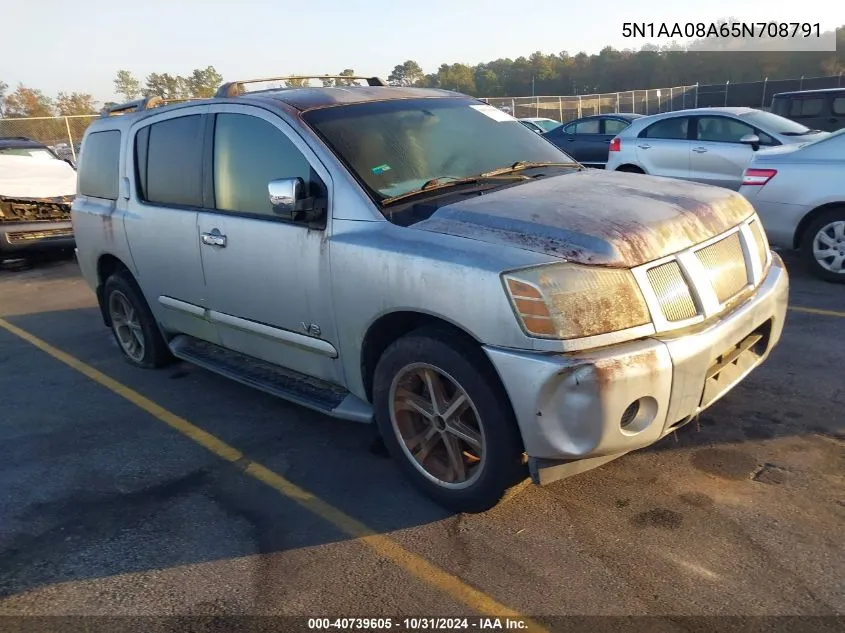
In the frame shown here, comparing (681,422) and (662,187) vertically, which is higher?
(662,187)

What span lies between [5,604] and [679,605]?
263 cm

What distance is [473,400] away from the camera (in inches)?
110

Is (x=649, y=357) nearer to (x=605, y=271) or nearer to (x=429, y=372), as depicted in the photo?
(x=605, y=271)

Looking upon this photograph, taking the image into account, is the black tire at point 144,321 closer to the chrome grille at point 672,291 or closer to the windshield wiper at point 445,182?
the windshield wiper at point 445,182

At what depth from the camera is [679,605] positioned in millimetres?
2467

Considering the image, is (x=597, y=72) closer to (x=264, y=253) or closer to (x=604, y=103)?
(x=604, y=103)

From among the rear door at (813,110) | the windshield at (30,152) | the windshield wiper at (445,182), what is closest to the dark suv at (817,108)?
the rear door at (813,110)

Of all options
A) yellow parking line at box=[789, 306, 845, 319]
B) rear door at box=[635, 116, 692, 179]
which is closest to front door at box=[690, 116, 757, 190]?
rear door at box=[635, 116, 692, 179]

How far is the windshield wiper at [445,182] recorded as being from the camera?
131 inches

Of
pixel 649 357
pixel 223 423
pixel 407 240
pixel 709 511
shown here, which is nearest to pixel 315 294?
pixel 407 240

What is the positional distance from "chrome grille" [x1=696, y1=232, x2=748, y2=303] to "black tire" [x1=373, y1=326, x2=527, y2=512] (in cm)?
108

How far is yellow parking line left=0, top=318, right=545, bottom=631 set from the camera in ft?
8.49

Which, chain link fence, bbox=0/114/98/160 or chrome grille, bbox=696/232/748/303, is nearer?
chrome grille, bbox=696/232/748/303

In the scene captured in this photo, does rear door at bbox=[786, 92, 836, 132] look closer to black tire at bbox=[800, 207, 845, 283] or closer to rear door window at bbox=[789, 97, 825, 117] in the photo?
rear door window at bbox=[789, 97, 825, 117]
